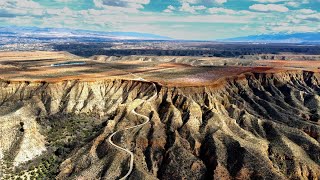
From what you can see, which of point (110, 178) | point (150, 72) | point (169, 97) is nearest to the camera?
point (110, 178)

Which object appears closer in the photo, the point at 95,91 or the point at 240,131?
the point at 240,131

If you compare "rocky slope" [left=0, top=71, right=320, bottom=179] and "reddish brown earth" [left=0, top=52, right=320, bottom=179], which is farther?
"reddish brown earth" [left=0, top=52, right=320, bottom=179]

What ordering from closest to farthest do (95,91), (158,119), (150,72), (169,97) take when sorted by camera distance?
(158,119), (169,97), (95,91), (150,72)

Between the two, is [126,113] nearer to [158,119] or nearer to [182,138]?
[158,119]

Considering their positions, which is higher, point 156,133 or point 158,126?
point 158,126

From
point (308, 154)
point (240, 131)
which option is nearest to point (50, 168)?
point (240, 131)

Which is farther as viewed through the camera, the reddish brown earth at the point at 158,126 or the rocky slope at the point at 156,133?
the reddish brown earth at the point at 158,126

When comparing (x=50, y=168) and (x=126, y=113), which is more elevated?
(x=126, y=113)

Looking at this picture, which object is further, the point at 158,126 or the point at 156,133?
the point at 158,126
